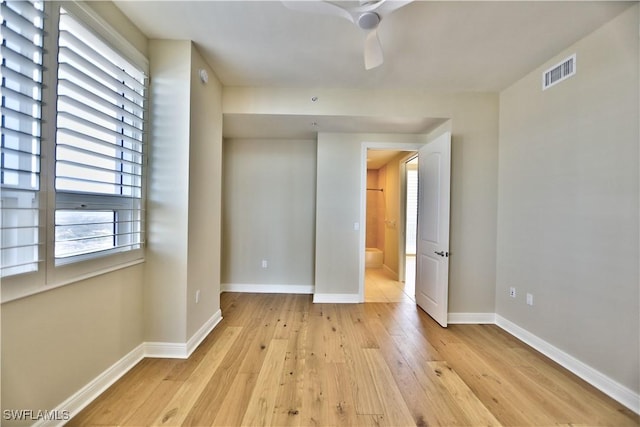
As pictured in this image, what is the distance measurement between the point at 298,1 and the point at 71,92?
144 centimetres

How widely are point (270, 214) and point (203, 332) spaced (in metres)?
1.91

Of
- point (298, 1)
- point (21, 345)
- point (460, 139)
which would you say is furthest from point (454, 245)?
point (21, 345)

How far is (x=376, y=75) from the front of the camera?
2564 millimetres

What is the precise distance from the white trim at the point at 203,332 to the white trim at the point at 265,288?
3.46 ft

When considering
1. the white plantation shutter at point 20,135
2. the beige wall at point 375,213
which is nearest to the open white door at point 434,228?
the beige wall at point 375,213

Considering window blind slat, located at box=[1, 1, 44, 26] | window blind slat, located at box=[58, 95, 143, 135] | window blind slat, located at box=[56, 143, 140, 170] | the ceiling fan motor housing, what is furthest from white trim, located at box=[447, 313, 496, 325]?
window blind slat, located at box=[1, 1, 44, 26]

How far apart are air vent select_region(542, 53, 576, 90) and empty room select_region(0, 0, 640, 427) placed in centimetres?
2

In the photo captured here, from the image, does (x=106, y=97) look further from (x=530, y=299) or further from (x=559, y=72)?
(x=530, y=299)

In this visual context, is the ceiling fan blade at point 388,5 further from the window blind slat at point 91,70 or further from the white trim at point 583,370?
the white trim at point 583,370

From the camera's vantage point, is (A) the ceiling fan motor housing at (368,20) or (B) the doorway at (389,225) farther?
(B) the doorway at (389,225)

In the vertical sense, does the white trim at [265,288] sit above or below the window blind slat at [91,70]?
below

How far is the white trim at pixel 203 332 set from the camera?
2.18 meters

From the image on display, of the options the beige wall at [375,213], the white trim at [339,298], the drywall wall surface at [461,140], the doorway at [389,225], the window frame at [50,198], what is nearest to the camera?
the window frame at [50,198]

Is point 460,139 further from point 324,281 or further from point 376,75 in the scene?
point 324,281
